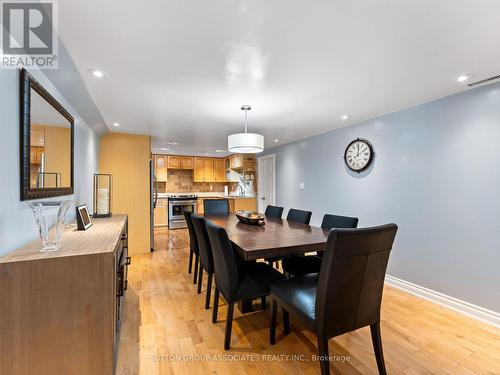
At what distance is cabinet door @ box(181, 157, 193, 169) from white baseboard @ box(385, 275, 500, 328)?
19.1 feet

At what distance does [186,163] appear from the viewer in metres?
7.14

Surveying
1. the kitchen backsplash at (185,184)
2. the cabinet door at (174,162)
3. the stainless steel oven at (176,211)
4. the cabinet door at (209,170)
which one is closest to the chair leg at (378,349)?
the stainless steel oven at (176,211)

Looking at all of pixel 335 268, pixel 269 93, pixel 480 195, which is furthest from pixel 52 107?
pixel 480 195

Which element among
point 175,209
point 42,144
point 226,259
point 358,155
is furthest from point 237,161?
point 42,144

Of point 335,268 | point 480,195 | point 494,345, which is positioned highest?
point 480,195

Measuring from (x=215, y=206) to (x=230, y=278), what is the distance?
7.91 feet

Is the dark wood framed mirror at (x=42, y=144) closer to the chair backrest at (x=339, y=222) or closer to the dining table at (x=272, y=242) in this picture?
the dining table at (x=272, y=242)

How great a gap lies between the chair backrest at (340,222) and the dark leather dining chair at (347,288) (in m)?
0.91

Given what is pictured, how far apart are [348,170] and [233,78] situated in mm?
2375

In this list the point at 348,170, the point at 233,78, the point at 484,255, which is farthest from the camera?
the point at 348,170

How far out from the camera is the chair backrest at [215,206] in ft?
13.2

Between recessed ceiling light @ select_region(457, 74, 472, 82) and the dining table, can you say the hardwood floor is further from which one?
recessed ceiling light @ select_region(457, 74, 472, 82)

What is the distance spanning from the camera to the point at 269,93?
7.76ft

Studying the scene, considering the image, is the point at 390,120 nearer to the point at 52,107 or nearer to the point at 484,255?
the point at 484,255
